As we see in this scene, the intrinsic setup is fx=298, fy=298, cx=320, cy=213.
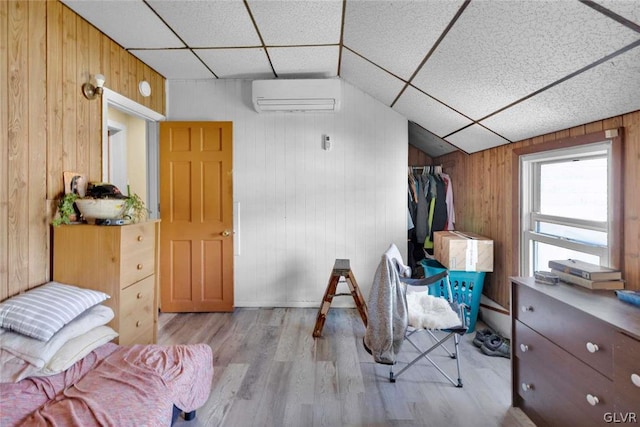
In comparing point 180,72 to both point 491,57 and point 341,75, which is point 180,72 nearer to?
point 341,75

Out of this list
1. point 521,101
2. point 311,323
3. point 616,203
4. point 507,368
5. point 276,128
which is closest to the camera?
point 616,203

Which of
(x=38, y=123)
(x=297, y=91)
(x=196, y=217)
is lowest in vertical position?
(x=196, y=217)

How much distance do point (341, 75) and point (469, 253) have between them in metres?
2.20

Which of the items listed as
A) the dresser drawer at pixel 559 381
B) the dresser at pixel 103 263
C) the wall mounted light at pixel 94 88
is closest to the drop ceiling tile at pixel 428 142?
the dresser drawer at pixel 559 381

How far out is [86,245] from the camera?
1.83 metres

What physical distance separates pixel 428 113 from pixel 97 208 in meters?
2.85

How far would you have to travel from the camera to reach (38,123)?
179 cm

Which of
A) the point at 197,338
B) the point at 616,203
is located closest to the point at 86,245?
the point at 197,338

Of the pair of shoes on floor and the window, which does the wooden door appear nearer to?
the pair of shoes on floor

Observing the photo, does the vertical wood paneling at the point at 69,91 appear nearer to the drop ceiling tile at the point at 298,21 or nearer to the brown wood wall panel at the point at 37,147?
the brown wood wall panel at the point at 37,147

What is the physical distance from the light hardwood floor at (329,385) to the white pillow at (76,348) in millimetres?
668

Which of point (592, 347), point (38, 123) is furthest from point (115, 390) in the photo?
point (592, 347)

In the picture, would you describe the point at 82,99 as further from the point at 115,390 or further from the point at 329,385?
the point at 329,385

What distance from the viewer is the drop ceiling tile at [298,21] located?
2.02 metres
